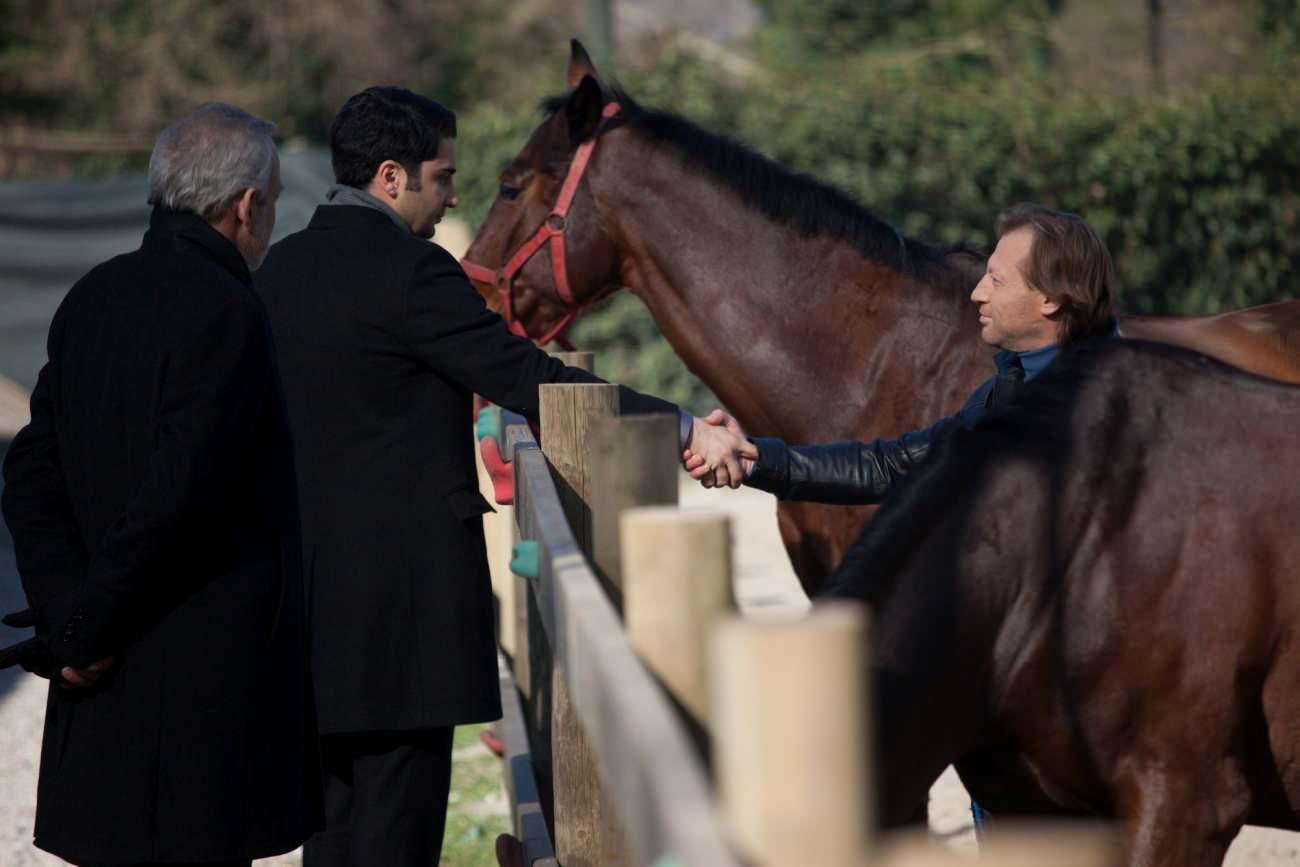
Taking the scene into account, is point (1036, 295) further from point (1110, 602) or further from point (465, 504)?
point (465, 504)

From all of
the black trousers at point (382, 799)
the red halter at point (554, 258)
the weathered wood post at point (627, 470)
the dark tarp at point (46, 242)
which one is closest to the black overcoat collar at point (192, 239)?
the weathered wood post at point (627, 470)

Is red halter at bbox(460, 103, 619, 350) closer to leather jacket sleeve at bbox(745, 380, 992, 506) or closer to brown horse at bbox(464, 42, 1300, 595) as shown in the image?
brown horse at bbox(464, 42, 1300, 595)

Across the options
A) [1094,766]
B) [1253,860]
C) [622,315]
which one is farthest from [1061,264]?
[622,315]

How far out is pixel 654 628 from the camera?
157 cm

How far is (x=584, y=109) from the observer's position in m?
4.62

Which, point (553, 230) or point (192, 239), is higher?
point (553, 230)

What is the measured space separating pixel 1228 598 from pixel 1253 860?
2.35 m

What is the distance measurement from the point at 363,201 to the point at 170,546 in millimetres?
889

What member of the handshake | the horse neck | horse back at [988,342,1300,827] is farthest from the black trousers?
the horse neck

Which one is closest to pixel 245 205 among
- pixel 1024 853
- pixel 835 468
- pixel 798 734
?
pixel 835 468

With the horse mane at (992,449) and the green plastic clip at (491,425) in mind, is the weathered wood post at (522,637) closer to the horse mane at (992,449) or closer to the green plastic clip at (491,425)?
the green plastic clip at (491,425)

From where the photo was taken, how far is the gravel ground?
14.9 ft

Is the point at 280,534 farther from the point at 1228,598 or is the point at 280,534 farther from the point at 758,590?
the point at 758,590

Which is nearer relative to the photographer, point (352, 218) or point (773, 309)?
point (352, 218)
